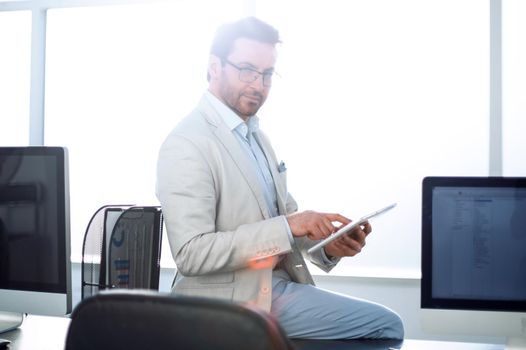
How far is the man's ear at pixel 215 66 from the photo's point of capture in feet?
7.70

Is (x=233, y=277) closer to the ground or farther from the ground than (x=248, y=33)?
closer to the ground

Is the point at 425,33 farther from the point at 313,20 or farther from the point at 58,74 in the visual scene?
the point at 58,74

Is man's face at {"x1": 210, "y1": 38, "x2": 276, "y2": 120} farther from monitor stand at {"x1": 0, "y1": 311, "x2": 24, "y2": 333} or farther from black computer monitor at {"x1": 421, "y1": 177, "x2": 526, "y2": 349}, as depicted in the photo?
monitor stand at {"x1": 0, "y1": 311, "x2": 24, "y2": 333}

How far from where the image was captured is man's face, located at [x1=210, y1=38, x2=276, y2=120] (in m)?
2.31

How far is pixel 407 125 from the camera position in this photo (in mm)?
4117

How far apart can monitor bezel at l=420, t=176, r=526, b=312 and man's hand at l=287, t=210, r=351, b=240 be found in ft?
0.82

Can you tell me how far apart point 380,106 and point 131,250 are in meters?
2.20

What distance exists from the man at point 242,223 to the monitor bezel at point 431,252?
0.26 m

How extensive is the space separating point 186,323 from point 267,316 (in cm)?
10

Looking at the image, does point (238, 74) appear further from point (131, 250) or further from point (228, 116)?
point (131, 250)

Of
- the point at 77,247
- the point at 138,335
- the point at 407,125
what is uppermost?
the point at 407,125

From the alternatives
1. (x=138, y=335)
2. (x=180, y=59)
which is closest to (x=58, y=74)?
(x=180, y=59)

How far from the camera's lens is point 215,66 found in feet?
7.73

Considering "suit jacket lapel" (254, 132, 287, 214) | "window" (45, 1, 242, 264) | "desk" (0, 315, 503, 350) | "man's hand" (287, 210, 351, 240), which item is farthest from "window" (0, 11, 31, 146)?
"man's hand" (287, 210, 351, 240)
